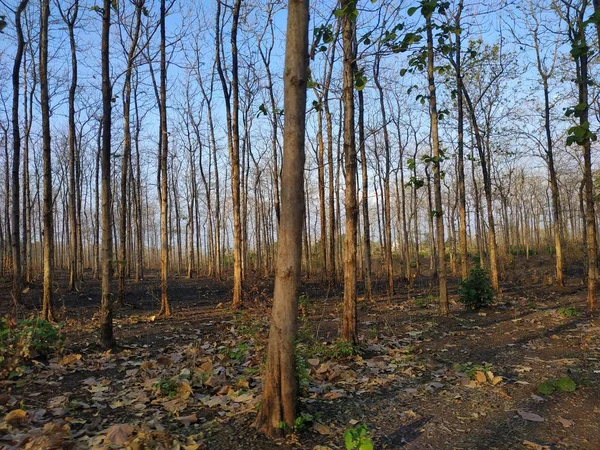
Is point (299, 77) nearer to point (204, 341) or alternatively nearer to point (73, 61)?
point (204, 341)

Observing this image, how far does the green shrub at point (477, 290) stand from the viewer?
32.2 feet

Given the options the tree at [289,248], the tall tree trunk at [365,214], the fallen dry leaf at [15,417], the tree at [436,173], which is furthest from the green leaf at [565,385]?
the tall tree trunk at [365,214]

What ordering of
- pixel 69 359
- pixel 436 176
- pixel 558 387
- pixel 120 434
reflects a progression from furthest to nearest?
pixel 436 176, pixel 69 359, pixel 558 387, pixel 120 434

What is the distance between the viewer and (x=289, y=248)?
3.14m

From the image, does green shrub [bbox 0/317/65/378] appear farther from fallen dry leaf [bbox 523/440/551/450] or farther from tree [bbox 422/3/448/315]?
tree [bbox 422/3/448/315]

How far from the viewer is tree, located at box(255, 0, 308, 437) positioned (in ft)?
10.3

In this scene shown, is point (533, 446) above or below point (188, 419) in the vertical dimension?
below

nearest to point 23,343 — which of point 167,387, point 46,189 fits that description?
point 167,387

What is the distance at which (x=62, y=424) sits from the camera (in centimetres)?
342

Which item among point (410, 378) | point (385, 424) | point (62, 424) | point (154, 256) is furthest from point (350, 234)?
point (154, 256)

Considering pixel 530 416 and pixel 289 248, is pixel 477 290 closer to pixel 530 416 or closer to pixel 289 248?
pixel 530 416

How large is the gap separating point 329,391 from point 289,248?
6.38ft

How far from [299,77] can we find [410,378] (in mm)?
3637

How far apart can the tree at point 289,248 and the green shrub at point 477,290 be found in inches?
307
